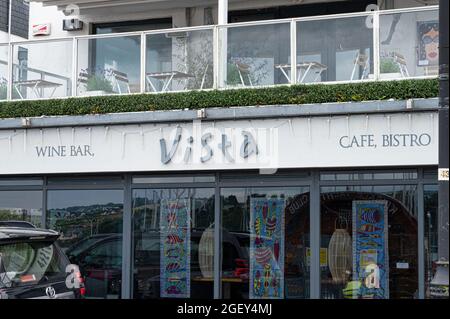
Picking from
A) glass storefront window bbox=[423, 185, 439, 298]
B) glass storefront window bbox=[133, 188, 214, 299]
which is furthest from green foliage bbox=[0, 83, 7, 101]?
glass storefront window bbox=[423, 185, 439, 298]

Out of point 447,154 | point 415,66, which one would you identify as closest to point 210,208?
point 415,66

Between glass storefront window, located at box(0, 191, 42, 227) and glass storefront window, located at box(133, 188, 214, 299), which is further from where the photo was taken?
glass storefront window, located at box(0, 191, 42, 227)

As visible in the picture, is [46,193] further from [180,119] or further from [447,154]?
[447,154]

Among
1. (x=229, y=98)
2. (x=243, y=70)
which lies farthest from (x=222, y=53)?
(x=229, y=98)

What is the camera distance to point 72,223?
13438 millimetres

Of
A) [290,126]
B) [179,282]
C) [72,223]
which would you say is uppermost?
[290,126]

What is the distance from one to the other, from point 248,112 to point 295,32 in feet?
4.85

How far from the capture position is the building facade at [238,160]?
457 inches

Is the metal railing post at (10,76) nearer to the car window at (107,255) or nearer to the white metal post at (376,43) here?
the car window at (107,255)

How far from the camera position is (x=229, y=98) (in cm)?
1212

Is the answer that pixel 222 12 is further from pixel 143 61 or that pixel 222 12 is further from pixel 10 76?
pixel 10 76

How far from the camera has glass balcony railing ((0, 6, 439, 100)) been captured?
11.7 m

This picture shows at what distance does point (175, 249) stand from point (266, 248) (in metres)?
1.51

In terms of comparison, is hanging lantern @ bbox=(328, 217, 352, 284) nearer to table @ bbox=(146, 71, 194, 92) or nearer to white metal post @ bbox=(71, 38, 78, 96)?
table @ bbox=(146, 71, 194, 92)
